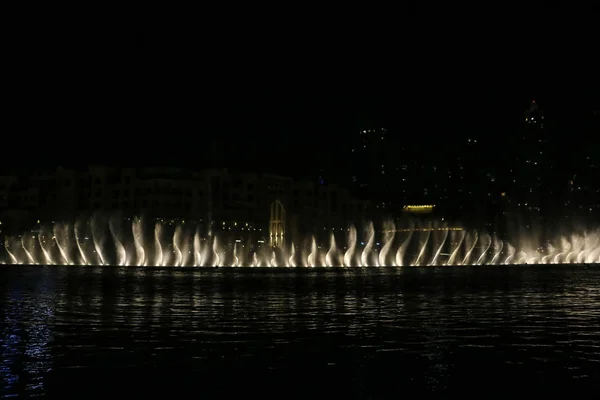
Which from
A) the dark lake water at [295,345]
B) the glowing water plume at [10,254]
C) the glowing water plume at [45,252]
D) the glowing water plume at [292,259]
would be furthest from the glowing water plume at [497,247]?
the dark lake water at [295,345]

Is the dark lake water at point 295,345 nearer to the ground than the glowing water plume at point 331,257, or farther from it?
nearer to the ground

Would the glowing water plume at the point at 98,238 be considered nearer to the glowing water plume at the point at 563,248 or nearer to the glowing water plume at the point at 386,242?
the glowing water plume at the point at 386,242

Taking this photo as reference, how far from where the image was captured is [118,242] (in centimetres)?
8931

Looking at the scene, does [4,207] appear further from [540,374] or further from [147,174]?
[540,374]

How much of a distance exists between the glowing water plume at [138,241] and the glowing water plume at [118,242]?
129 centimetres

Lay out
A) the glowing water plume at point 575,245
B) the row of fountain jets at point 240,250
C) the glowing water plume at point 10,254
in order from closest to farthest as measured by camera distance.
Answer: the glowing water plume at point 10,254 < the row of fountain jets at point 240,250 < the glowing water plume at point 575,245

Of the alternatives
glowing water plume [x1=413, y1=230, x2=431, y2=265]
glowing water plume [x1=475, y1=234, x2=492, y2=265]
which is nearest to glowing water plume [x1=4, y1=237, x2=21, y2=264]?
glowing water plume [x1=413, y1=230, x2=431, y2=265]

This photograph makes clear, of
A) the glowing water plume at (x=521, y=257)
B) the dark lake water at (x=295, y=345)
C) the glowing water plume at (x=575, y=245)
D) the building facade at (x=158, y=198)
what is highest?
the building facade at (x=158, y=198)

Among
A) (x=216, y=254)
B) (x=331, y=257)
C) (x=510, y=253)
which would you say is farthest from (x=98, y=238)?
(x=510, y=253)

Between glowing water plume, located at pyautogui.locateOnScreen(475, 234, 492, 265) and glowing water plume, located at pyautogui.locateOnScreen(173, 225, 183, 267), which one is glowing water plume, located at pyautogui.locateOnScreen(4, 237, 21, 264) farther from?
glowing water plume, located at pyautogui.locateOnScreen(475, 234, 492, 265)

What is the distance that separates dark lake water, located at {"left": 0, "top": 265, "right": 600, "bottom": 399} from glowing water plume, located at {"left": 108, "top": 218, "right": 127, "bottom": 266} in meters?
46.9

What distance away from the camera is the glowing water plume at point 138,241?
79544 millimetres

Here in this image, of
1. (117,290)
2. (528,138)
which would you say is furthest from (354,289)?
(528,138)

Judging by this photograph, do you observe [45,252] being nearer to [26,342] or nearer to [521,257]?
[521,257]
